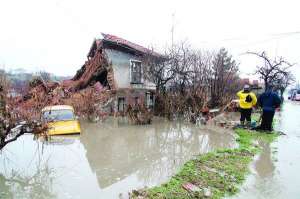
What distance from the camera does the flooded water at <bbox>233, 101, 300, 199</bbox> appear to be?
21.6ft

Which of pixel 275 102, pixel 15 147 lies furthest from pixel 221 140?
Answer: pixel 15 147

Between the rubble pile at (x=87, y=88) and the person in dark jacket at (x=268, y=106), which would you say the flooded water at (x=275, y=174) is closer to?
the person in dark jacket at (x=268, y=106)

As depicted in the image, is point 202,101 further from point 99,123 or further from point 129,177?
point 129,177

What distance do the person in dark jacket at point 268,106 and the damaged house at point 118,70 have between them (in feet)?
27.8

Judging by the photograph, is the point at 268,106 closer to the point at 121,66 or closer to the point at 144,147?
the point at 144,147

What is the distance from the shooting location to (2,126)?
735 cm

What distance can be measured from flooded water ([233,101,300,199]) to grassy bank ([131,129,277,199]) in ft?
0.89

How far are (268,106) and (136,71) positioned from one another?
1162 centimetres

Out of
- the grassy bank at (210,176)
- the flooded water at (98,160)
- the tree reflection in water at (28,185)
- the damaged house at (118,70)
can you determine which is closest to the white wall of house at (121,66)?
the damaged house at (118,70)

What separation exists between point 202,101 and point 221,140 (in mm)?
6160

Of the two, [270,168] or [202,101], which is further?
[202,101]

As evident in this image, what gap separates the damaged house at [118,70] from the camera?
21156mm

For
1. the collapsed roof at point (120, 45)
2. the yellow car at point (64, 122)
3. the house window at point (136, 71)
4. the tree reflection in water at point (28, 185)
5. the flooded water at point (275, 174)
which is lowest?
the tree reflection in water at point (28, 185)

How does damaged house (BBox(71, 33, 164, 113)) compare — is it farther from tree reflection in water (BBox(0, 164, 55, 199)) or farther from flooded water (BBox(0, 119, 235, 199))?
tree reflection in water (BBox(0, 164, 55, 199))
